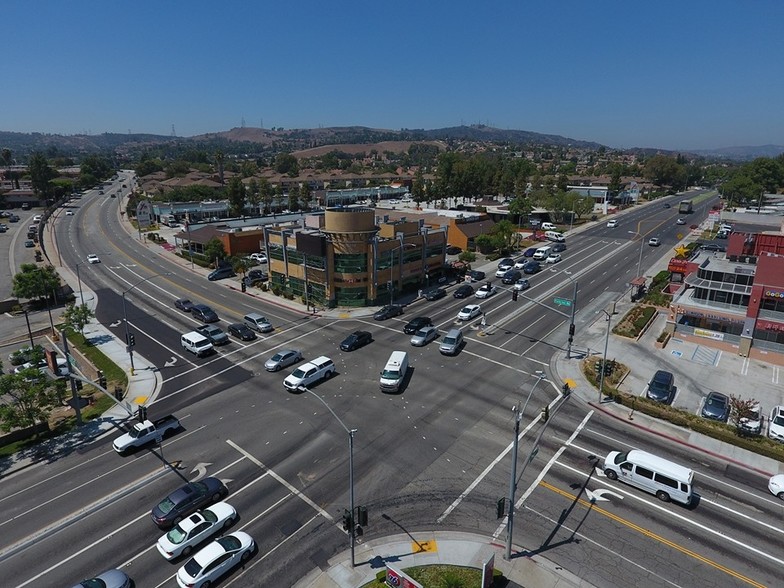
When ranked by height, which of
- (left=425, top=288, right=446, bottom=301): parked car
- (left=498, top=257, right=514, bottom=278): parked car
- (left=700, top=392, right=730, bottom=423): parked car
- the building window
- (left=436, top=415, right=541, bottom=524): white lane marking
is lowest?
(left=436, top=415, right=541, bottom=524): white lane marking

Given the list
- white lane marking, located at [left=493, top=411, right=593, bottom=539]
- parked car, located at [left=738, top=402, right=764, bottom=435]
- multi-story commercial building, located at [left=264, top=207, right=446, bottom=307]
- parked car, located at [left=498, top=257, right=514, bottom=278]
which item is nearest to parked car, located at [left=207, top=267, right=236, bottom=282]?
multi-story commercial building, located at [left=264, top=207, right=446, bottom=307]

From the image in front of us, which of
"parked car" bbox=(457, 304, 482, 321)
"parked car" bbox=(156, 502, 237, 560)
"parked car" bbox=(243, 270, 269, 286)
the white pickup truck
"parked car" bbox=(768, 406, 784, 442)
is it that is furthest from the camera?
"parked car" bbox=(243, 270, 269, 286)

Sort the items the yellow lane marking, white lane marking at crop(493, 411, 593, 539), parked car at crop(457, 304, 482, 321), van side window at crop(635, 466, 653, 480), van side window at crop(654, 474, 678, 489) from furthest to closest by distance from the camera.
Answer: parked car at crop(457, 304, 482, 321), van side window at crop(635, 466, 653, 480), van side window at crop(654, 474, 678, 489), white lane marking at crop(493, 411, 593, 539), the yellow lane marking

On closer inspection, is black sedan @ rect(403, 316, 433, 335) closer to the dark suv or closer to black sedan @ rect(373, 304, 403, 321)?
black sedan @ rect(373, 304, 403, 321)

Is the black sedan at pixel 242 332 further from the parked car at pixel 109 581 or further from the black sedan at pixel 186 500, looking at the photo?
the parked car at pixel 109 581

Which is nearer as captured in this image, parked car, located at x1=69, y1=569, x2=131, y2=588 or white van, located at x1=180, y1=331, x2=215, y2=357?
parked car, located at x1=69, y1=569, x2=131, y2=588

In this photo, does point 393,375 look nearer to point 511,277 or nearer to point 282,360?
point 282,360

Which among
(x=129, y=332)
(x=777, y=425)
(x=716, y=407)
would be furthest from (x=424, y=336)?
(x=129, y=332)

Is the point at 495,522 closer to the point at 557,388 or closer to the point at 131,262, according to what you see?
the point at 557,388
